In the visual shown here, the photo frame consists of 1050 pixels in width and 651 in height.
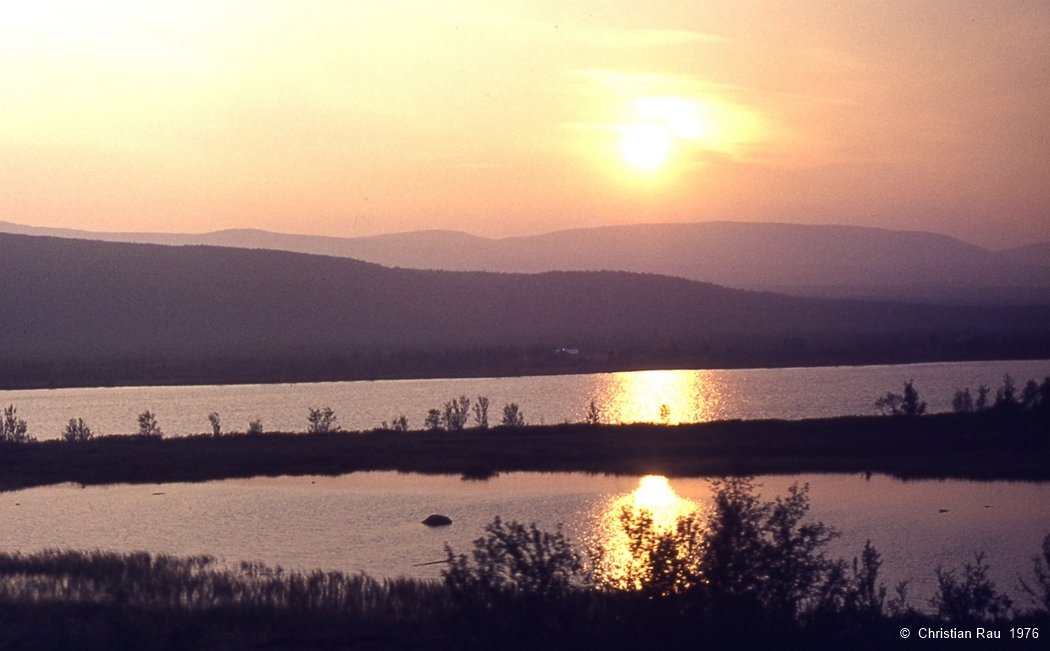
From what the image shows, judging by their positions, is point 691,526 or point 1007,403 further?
point 1007,403

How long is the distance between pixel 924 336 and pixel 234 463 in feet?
191

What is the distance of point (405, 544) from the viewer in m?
17.0

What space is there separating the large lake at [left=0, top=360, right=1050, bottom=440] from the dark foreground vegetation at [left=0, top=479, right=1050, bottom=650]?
71.6 ft

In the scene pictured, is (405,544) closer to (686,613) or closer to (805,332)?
(686,613)

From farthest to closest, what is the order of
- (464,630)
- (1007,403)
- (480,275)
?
(480,275) < (1007,403) < (464,630)

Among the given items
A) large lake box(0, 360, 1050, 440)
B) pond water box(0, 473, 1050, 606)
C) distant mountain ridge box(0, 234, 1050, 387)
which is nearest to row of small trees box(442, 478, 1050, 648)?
pond water box(0, 473, 1050, 606)

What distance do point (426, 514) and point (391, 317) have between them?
70.8 metres

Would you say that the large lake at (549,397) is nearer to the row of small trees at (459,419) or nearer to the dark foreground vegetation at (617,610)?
the row of small trees at (459,419)

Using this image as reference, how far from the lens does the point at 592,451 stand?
2761 cm

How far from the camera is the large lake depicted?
113 feet

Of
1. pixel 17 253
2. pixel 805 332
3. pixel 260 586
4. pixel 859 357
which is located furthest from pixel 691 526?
pixel 17 253

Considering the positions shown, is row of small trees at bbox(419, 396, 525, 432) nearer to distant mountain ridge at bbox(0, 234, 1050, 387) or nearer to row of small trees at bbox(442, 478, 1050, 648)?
row of small trees at bbox(442, 478, 1050, 648)

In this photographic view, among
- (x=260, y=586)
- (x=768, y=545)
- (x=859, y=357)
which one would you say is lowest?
(x=260, y=586)

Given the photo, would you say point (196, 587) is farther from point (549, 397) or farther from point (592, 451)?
point (549, 397)
